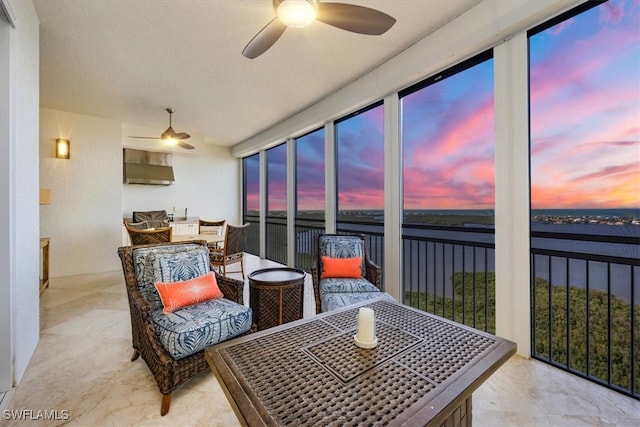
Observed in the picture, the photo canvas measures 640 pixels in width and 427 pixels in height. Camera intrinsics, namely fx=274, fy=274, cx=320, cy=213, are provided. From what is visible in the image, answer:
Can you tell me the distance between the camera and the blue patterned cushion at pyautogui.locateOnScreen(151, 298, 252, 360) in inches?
65.6

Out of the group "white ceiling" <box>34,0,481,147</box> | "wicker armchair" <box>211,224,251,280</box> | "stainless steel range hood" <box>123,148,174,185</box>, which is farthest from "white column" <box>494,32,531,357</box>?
"stainless steel range hood" <box>123,148,174,185</box>

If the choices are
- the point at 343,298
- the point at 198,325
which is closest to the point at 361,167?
the point at 343,298

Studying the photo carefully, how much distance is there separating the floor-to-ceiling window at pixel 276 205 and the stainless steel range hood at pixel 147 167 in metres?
2.19

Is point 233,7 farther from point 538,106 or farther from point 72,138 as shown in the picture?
point 72,138

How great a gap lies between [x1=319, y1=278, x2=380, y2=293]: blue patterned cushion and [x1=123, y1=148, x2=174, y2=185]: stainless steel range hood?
4850 millimetres

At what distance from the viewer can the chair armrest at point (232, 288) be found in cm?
219

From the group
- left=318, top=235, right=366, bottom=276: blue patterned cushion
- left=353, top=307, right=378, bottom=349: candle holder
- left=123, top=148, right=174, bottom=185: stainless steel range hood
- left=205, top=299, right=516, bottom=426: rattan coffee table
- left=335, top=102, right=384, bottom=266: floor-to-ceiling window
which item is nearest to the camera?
left=205, top=299, right=516, bottom=426: rattan coffee table

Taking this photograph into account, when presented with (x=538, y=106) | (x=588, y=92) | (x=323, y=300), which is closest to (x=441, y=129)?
(x=538, y=106)

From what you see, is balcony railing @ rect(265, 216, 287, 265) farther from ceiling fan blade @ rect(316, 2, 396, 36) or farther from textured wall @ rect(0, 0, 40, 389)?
ceiling fan blade @ rect(316, 2, 396, 36)

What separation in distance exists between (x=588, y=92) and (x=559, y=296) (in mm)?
1569

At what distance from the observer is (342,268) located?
2.88 meters

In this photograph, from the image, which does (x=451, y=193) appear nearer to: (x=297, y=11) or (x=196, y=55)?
(x=297, y=11)

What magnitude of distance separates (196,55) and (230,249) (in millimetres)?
2505

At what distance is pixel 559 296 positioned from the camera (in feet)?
7.30
